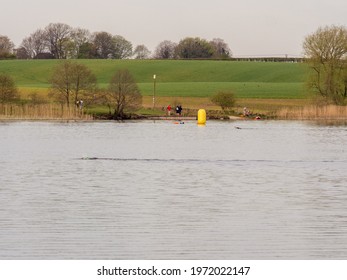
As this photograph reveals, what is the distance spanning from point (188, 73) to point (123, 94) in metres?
60.5

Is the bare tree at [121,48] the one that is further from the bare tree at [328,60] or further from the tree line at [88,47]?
the bare tree at [328,60]

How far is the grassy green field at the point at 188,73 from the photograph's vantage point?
109312mm

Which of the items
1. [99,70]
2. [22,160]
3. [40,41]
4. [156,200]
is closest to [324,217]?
[156,200]

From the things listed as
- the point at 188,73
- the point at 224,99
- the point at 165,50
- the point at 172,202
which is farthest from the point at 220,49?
the point at 172,202

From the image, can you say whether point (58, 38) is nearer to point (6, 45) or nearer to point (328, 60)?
point (6, 45)

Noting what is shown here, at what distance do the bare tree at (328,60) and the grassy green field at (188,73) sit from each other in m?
29.0

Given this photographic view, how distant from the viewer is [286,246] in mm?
14633

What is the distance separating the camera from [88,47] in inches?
6235

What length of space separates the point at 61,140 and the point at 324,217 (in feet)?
86.5

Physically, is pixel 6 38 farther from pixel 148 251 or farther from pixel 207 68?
pixel 148 251

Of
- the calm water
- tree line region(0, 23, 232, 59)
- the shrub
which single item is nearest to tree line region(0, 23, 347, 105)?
tree line region(0, 23, 232, 59)

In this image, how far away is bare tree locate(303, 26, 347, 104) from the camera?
7306 centimetres

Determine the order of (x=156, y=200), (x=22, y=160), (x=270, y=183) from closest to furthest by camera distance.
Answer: (x=156, y=200)
(x=270, y=183)
(x=22, y=160)

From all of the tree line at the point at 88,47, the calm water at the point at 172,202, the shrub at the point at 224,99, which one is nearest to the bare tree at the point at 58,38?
the tree line at the point at 88,47
